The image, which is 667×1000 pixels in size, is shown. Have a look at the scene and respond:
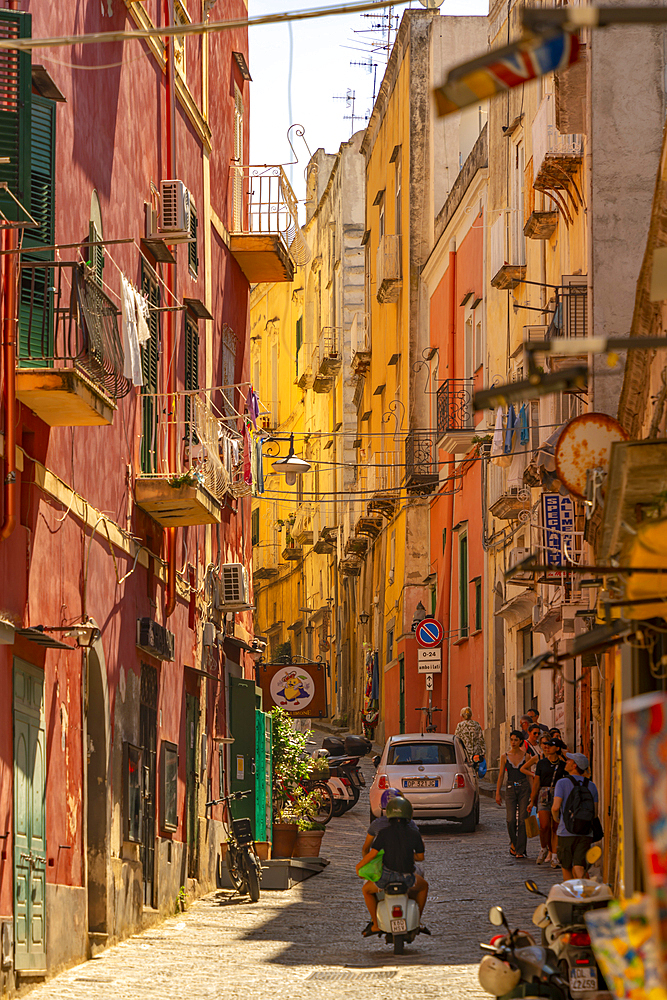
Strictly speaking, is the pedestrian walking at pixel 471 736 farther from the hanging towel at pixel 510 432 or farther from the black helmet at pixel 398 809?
the black helmet at pixel 398 809

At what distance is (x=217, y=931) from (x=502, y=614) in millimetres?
16073

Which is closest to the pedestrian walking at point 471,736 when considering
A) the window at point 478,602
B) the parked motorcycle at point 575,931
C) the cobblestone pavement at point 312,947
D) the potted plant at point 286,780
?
the window at point 478,602

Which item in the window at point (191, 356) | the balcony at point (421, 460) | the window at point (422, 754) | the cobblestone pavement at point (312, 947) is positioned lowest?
the cobblestone pavement at point (312, 947)

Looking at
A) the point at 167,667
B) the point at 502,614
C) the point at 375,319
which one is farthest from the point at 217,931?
the point at 375,319

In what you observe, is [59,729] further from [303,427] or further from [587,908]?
[303,427]

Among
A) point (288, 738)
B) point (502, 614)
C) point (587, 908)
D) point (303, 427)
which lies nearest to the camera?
point (587, 908)

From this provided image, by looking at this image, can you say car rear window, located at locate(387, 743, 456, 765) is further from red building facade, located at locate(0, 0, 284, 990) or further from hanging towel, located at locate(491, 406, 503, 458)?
hanging towel, located at locate(491, 406, 503, 458)

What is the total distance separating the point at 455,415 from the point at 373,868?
2241cm

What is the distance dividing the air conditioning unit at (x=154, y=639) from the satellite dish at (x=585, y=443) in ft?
14.8

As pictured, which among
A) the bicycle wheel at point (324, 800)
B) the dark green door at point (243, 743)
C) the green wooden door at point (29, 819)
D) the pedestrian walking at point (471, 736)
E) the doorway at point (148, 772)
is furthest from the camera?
the pedestrian walking at point (471, 736)

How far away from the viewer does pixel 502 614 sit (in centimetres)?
3136

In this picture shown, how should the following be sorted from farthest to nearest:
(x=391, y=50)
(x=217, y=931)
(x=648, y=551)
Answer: (x=391, y=50) → (x=217, y=931) → (x=648, y=551)

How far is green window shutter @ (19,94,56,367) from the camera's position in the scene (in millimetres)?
11891

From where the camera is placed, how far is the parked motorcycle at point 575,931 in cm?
995
